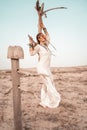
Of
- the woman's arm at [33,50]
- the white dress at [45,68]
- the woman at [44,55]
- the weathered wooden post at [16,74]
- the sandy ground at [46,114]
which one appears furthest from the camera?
the sandy ground at [46,114]

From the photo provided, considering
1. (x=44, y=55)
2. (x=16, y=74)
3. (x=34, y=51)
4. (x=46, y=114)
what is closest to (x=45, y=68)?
(x=44, y=55)

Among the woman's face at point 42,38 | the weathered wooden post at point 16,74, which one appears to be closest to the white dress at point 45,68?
the woman's face at point 42,38

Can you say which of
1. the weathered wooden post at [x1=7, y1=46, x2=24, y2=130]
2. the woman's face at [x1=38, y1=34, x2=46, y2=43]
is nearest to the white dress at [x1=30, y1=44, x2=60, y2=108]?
the woman's face at [x1=38, y1=34, x2=46, y2=43]

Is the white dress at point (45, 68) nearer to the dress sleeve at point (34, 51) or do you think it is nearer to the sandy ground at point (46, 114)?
the dress sleeve at point (34, 51)

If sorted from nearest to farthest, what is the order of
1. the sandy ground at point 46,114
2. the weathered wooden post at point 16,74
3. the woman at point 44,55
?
the weathered wooden post at point 16,74, the woman at point 44,55, the sandy ground at point 46,114

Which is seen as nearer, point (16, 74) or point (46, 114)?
point (16, 74)

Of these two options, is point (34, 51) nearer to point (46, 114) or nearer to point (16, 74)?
point (16, 74)

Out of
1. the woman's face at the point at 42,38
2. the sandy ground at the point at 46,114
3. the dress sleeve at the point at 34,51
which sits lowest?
the sandy ground at the point at 46,114

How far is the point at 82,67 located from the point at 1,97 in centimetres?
1014

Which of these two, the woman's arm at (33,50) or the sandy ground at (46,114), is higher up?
the woman's arm at (33,50)

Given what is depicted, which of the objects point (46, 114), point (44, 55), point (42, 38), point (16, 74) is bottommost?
point (46, 114)

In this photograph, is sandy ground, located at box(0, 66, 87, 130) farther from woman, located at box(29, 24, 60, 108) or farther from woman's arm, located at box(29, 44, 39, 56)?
woman's arm, located at box(29, 44, 39, 56)

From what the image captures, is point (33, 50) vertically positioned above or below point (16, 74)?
above

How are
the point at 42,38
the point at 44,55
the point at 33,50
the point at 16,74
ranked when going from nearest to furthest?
the point at 16,74
the point at 33,50
the point at 42,38
the point at 44,55
